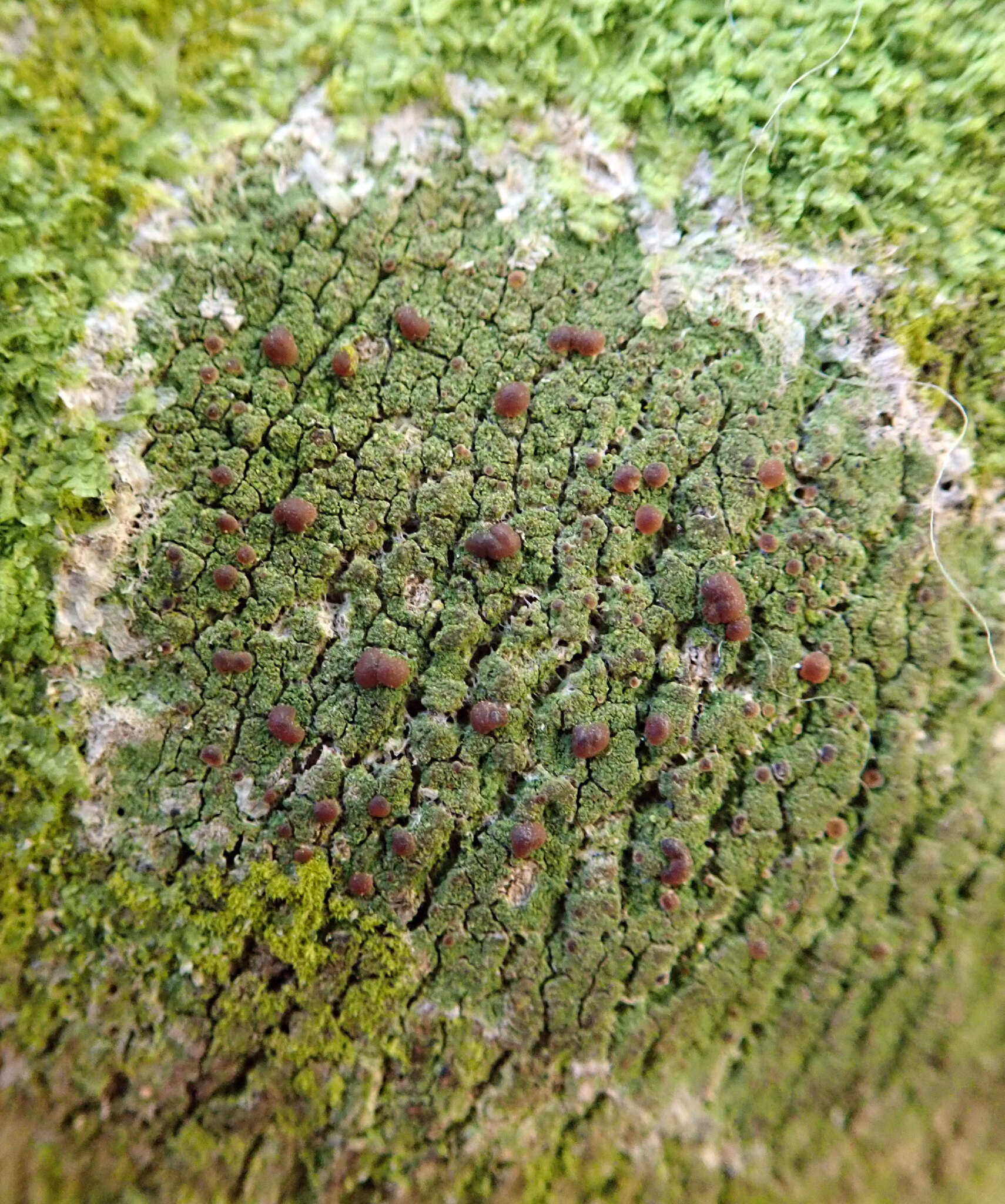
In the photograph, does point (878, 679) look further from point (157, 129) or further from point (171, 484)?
point (157, 129)

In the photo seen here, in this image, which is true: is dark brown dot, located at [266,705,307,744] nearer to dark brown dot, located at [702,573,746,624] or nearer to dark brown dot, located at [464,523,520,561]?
dark brown dot, located at [464,523,520,561]

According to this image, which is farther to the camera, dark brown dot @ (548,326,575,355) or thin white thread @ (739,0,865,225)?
dark brown dot @ (548,326,575,355)

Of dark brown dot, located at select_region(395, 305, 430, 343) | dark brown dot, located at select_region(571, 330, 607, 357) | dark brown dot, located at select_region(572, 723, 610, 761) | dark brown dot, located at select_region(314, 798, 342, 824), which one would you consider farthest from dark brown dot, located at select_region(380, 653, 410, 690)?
dark brown dot, located at select_region(571, 330, 607, 357)

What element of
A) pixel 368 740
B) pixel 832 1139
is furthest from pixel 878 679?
pixel 368 740

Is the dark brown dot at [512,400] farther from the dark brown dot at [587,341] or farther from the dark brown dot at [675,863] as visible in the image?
the dark brown dot at [675,863]

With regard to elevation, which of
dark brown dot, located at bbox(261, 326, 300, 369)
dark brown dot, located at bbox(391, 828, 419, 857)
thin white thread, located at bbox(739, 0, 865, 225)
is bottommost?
dark brown dot, located at bbox(391, 828, 419, 857)

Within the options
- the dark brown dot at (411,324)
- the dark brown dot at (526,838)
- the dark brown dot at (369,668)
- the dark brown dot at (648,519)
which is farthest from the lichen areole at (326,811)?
the dark brown dot at (411,324)
